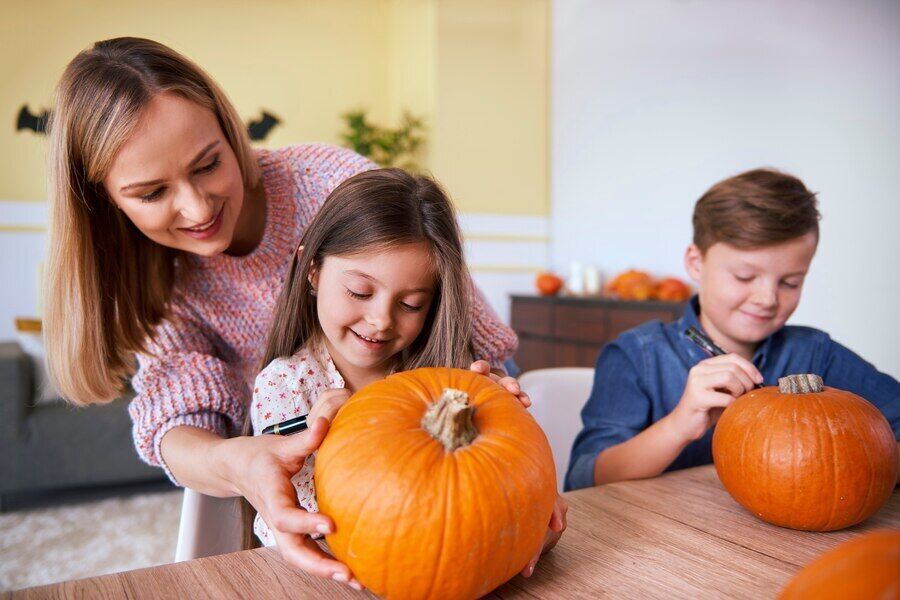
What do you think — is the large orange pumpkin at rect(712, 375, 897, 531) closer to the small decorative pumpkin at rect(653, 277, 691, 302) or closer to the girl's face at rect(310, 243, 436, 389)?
the girl's face at rect(310, 243, 436, 389)

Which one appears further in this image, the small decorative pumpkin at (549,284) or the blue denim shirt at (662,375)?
the small decorative pumpkin at (549,284)

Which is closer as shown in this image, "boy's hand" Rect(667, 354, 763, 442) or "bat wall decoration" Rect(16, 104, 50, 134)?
"boy's hand" Rect(667, 354, 763, 442)

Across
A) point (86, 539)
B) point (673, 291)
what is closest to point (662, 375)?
point (673, 291)

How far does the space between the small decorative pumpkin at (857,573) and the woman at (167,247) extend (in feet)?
1.84

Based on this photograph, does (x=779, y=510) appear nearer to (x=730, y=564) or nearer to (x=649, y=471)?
(x=730, y=564)

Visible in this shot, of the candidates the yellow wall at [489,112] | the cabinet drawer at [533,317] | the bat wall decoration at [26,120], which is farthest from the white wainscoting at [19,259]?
the cabinet drawer at [533,317]

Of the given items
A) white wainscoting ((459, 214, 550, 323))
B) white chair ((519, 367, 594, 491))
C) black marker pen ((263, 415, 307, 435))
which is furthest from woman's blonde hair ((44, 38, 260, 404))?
white wainscoting ((459, 214, 550, 323))

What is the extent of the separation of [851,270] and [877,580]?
92.0 inches

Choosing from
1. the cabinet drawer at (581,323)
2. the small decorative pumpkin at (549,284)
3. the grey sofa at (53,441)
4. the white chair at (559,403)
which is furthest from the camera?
the small decorative pumpkin at (549,284)

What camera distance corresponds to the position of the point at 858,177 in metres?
2.36

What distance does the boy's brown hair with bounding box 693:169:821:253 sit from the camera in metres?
1.16

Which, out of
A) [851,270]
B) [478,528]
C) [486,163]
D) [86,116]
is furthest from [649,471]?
[486,163]

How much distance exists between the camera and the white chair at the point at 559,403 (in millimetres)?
1428

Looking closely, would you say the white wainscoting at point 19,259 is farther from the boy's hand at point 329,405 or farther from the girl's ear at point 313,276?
the boy's hand at point 329,405
